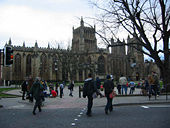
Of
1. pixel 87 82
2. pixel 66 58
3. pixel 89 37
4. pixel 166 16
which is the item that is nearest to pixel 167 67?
pixel 166 16

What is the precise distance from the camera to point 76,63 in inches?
A: 1864

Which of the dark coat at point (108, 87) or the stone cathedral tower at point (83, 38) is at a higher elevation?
the stone cathedral tower at point (83, 38)

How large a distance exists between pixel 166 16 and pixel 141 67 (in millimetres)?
58200

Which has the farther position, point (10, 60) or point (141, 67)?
point (141, 67)

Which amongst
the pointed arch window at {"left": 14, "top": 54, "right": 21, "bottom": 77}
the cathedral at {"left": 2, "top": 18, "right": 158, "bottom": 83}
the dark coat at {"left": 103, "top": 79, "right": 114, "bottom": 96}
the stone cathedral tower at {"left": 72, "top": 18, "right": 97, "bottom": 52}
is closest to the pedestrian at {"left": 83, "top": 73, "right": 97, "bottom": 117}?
the dark coat at {"left": 103, "top": 79, "right": 114, "bottom": 96}

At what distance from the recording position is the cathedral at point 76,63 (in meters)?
54.4

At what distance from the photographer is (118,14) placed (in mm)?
15281

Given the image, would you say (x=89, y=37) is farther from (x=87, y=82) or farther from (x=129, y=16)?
(x=87, y=82)

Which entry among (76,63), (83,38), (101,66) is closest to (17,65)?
(76,63)

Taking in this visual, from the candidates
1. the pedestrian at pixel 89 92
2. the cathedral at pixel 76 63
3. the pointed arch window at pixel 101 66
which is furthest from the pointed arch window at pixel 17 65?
the pedestrian at pixel 89 92

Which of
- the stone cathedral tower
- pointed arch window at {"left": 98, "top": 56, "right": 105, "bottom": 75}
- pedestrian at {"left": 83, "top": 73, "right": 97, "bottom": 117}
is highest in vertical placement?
the stone cathedral tower

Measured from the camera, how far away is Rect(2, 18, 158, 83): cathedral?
54438 millimetres

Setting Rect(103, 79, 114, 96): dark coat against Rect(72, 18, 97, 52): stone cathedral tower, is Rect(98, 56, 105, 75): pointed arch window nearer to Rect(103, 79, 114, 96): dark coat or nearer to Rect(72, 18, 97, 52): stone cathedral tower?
Rect(72, 18, 97, 52): stone cathedral tower

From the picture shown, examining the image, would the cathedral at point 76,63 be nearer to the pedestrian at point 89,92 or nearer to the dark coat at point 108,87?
the dark coat at point 108,87
